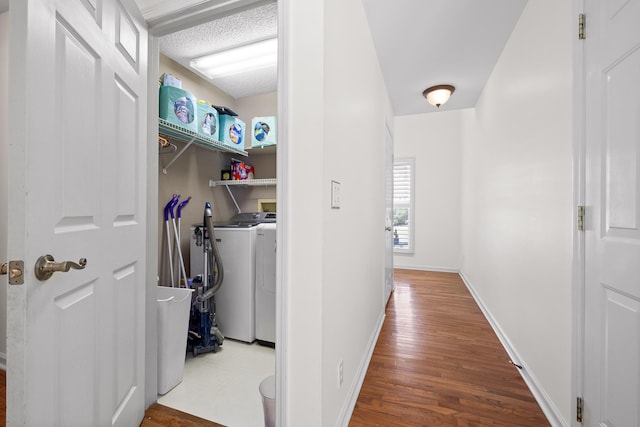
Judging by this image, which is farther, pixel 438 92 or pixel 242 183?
pixel 438 92

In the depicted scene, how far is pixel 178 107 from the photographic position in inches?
75.0

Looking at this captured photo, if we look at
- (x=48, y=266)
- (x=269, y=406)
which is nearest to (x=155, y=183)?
(x=48, y=266)

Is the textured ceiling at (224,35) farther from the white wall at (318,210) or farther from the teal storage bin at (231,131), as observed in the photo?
the white wall at (318,210)

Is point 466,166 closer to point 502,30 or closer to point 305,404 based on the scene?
point 502,30

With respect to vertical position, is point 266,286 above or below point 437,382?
above

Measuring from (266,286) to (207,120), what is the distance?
1.41 meters

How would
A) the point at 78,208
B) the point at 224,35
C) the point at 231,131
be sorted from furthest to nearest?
the point at 231,131 → the point at 224,35 → the point at 78,208

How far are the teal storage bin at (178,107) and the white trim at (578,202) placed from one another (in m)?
2.22

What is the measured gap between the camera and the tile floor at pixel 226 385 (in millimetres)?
1474

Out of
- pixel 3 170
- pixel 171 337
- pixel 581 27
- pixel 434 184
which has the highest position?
pixel 581 27

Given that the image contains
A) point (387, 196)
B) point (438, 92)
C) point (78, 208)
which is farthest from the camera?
point (387, 196)

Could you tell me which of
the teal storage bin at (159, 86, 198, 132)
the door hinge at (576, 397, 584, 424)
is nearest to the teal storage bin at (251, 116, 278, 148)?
the teal storage bin at (159, 86, 198, 132)

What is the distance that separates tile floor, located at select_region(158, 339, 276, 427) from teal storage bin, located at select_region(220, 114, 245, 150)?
5.69 ft

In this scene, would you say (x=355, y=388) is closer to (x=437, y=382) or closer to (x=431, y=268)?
(x=437, y=382)
